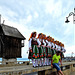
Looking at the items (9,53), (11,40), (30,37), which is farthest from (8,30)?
(30,37)

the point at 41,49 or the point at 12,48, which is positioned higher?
the point at 12,48

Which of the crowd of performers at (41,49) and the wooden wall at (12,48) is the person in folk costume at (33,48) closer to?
the crowd of performers at (41,49)

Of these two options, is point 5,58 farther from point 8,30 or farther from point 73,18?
point 73,18

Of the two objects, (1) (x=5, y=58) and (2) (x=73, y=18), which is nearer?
(2) (x=73, y=18)

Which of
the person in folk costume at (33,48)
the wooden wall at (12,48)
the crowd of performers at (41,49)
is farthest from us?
the wooden wall at (12,48)

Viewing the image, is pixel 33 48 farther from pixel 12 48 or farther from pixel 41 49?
pixel 12 48

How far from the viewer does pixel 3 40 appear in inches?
1000

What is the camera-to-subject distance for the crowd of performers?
8008 millimetres

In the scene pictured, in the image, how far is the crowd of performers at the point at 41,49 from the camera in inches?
315

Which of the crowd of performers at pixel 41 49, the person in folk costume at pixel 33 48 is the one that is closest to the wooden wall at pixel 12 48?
the crowd of performers at pixel 41 49

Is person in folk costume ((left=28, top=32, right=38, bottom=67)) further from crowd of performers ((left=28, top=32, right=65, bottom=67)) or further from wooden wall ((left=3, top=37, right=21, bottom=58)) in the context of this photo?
wooden wall ((left=3, top=37, right=21, bottom=58))

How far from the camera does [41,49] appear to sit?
859 cm

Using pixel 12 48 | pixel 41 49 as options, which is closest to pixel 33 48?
pixel 41 49

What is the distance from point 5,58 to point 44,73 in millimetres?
18536
